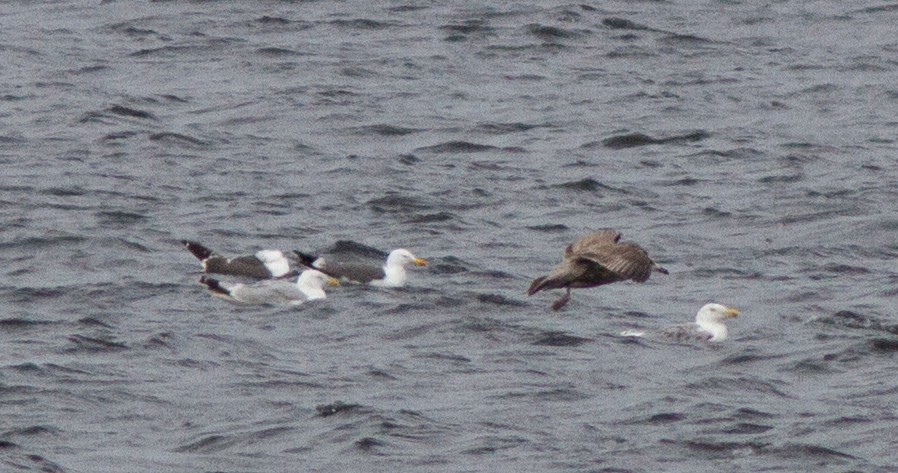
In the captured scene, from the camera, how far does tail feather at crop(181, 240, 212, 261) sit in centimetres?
1688

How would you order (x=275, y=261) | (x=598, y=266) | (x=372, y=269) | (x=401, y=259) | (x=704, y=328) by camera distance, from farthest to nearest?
(x=275, y=261) → (x=372, y=269) → (x=401, y=259) → (x=598, y=266) → (x=704, y=328)

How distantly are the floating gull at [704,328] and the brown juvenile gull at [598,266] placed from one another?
403 mm

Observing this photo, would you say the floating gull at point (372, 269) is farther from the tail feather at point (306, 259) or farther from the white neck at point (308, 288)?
the white neck at point (308, 288)

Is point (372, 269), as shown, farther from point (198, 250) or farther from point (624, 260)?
point (624, 260)

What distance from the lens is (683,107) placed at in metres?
23.0

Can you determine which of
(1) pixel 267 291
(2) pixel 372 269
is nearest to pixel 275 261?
(2) pixel 372 269

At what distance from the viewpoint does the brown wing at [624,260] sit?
14.6 meters

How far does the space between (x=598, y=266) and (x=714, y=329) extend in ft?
2.89

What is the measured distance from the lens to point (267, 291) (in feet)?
52.3

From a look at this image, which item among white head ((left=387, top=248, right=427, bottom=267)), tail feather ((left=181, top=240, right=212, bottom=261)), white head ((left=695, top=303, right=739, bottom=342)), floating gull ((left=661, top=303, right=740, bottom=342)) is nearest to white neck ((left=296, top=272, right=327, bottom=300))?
white head ((left=387, top=248, right=427, bottom=267))

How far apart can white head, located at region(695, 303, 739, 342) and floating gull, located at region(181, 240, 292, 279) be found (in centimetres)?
345

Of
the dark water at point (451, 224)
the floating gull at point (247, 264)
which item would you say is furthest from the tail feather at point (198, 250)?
the dark water at point (451, 224)

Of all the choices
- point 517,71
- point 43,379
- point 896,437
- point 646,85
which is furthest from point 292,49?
point 896,437

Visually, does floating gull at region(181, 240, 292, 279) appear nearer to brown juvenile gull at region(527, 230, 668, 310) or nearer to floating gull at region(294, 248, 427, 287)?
floating gull at region(294, 248, 427, 287)
